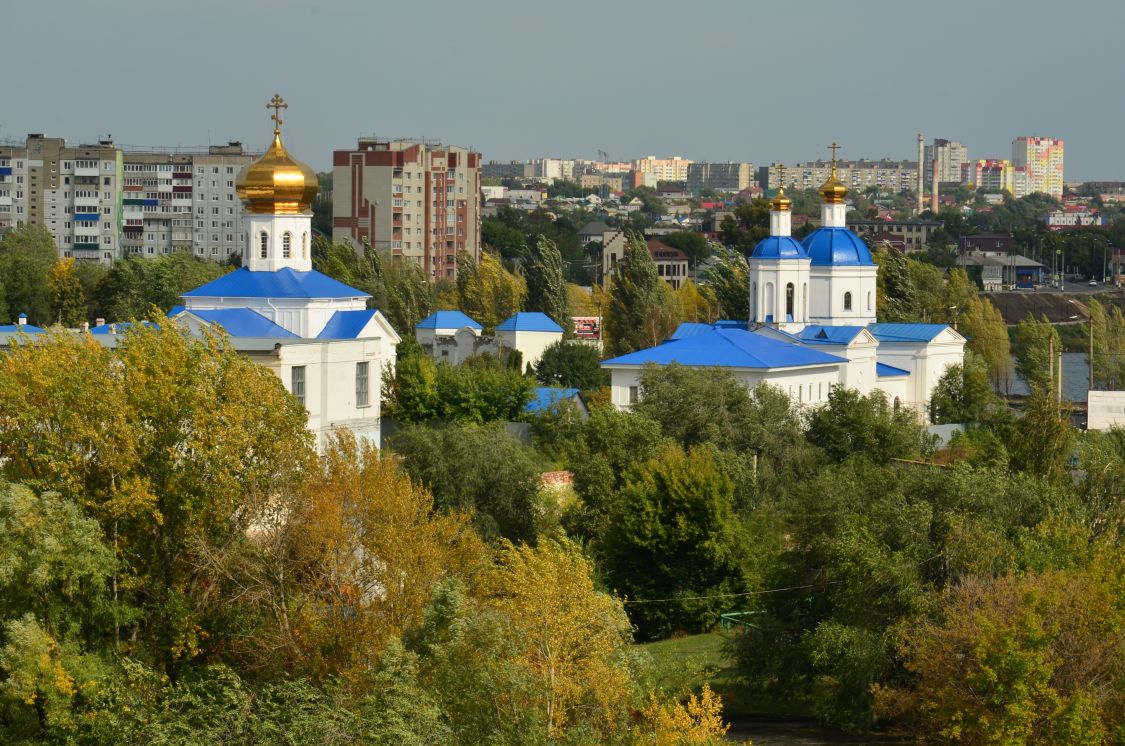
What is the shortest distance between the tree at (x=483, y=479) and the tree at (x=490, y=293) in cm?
2688

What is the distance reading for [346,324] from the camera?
31500mm

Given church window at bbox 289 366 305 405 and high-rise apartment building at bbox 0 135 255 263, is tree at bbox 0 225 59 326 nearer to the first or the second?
high-rise apartment building at bbox 0 135 255 263

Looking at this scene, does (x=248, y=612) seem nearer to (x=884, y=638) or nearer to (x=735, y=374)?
(x=884, y=638)

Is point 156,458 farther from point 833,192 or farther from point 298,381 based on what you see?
point 833,192

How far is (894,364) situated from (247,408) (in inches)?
993

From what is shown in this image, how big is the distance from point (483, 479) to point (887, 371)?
17.9 meters

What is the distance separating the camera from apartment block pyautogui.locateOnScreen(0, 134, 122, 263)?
72.9 metres

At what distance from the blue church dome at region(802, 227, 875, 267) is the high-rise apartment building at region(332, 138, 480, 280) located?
93.2 feet

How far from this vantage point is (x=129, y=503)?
60.2 feet

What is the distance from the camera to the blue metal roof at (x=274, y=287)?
3294 centimetres

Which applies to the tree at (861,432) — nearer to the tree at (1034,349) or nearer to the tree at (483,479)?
the tree at (483,479)

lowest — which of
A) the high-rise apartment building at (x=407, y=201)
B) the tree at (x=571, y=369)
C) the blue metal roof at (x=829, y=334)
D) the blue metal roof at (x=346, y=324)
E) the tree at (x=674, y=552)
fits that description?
the tree at (x=674, y=552)

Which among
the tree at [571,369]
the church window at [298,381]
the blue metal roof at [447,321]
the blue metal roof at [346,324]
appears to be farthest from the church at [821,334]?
the church window at [298,381]

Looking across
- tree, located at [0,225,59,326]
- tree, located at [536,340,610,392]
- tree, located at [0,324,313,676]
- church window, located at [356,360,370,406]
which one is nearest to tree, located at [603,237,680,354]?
tree, located at [536,340,610,392]
